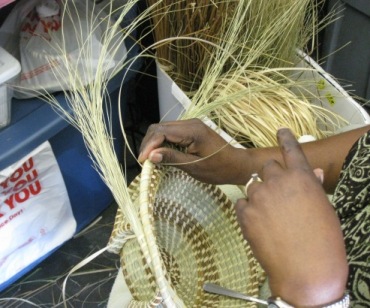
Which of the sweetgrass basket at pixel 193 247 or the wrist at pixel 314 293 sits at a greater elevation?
the wrist at pixel 314 293

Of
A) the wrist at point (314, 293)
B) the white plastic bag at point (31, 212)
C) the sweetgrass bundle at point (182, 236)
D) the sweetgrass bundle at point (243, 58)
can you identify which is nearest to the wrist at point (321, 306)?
the wrist at point (314, 293)

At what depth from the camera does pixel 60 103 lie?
1.21m

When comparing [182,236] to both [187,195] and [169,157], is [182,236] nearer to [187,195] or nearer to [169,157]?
[187,195]

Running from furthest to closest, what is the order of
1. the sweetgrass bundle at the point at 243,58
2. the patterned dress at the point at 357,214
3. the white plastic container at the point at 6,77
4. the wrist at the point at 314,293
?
1. the sweetgrass bundle at the point at 243,58
2. the white plastic container at the point at 6,77
3. the patterned dress at the point at 357,214
4. the wrist at the point at 314,293

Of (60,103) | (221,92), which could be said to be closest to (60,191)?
(60,103)

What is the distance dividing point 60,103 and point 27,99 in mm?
74

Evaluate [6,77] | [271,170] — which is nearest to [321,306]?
[271,170]

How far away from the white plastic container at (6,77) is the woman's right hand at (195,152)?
38 centimetres

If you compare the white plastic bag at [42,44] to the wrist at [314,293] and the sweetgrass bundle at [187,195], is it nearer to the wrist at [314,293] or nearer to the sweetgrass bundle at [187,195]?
the sweetgrass bundle at [187,195]

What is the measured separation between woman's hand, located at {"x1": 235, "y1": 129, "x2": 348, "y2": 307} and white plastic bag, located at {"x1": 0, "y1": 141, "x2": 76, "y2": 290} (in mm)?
656

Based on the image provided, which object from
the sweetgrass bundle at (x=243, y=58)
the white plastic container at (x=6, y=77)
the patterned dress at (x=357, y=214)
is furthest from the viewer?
the sweetgrass bundle at (x=243, y=58)

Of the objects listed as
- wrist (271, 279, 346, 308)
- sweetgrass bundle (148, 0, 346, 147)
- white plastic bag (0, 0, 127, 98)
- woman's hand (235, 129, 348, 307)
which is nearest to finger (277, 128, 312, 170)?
woman's hand (235, 129, 348, 307)

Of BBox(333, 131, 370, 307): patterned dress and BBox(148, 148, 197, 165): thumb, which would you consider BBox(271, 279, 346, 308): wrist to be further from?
BBox(148, 148, 197, 165): thumb

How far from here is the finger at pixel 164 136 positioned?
812 millimetres
